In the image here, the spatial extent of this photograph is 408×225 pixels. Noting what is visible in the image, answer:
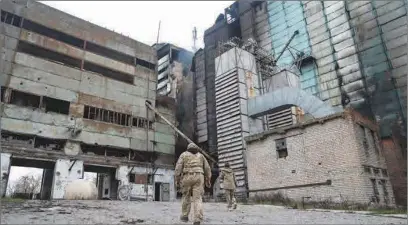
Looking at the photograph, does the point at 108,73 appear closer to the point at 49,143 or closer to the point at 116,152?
the point at 116,152

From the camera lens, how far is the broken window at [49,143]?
23.1 m

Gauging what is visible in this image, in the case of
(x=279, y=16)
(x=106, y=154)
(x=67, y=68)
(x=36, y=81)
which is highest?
(x=279, y=16)

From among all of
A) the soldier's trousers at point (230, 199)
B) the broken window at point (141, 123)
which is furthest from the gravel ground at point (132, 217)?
the broken window at point (141, 123)

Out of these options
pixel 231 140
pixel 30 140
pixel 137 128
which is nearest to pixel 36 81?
pixel 30 140

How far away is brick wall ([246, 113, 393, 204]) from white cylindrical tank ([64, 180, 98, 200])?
9.28m

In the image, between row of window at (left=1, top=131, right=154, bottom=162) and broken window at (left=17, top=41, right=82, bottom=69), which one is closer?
row of window at (left=1, top=131, right=154, bottom=162)

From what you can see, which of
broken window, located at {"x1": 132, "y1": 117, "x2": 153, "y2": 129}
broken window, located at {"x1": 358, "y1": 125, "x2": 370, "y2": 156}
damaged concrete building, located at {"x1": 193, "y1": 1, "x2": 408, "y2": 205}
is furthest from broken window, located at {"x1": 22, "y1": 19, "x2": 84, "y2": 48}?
broken window, located at {"x1": 358, "y1": 125, "x2": 370, "y2": 156}

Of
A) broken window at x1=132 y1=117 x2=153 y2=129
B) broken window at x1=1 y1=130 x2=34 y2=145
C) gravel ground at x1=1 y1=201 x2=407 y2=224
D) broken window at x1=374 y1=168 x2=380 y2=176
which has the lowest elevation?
gravel ground at x1=1 y1=201 x2=407 y2=224

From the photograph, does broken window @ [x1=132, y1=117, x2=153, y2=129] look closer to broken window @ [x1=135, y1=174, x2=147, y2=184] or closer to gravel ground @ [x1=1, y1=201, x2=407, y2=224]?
broken window @ [x1=135, y1=174, x2=147, y2=184]

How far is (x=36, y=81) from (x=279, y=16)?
24.8m

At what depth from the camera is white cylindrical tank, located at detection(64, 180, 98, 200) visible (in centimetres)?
1474

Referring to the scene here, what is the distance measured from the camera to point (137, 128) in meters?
28.4

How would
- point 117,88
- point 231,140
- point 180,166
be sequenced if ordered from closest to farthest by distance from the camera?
1. point 180,166
2. point 231,140
3. point 117,88

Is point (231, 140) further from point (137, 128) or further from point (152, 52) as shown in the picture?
point (152, 52)
